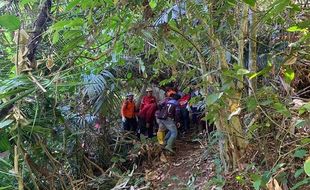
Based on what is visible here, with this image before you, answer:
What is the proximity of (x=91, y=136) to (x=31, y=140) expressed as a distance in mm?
3707

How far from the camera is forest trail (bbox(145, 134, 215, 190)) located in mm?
5102

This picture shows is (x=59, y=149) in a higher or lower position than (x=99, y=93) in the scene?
lower

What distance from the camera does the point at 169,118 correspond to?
678 centimetres

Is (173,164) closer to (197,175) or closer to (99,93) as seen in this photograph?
(197,175)

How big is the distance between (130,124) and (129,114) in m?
0.23

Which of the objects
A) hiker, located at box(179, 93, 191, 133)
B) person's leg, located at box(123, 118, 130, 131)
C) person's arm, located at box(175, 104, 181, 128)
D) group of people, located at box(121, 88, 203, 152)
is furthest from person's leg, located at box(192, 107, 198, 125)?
person's leg, located at box(123, 118, 130, 131)

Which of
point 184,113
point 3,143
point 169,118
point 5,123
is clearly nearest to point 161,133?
point 169,118

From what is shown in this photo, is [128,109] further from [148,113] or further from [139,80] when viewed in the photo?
[139,80]

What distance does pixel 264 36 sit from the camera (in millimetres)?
4570

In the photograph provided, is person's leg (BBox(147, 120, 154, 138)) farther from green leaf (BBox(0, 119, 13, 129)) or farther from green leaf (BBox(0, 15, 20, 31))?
green leaf (BBox(0, 15, 20, 31))

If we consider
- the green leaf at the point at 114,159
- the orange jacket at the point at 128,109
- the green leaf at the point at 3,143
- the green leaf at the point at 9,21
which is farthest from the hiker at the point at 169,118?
the green leaf at the point at 9,21

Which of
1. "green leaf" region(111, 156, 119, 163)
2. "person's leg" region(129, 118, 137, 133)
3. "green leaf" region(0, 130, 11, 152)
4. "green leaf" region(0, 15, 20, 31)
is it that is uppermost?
"green leaf" region(0, 15, 20, 31)

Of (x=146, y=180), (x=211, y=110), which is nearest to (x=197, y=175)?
(x=146, y=180)

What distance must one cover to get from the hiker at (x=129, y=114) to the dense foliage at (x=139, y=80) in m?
0.17
